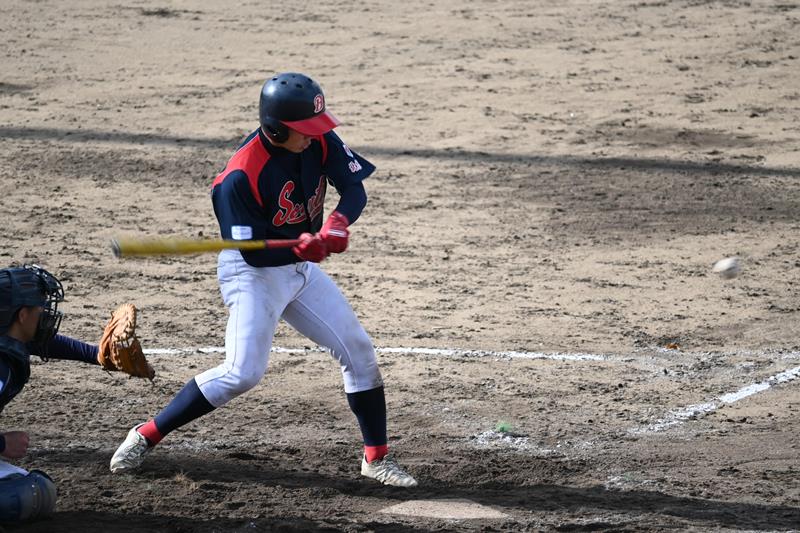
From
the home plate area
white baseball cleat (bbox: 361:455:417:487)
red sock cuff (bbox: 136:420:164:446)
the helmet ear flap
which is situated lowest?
the home plate area

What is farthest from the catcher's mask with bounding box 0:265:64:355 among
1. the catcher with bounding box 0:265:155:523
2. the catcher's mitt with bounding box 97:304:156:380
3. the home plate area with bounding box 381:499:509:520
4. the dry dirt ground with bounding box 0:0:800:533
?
the home plate area with bounding box 381:499:509:520

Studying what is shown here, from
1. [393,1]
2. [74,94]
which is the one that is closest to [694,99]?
[393,1]

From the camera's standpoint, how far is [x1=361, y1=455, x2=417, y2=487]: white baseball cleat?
204 inches

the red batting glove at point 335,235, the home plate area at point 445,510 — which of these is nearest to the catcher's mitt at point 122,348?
the red batting glove at point 335,235

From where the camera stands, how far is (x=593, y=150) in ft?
35.4

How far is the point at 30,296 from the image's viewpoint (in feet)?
15.2

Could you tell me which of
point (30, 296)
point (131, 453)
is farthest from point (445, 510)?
point (30, 296)

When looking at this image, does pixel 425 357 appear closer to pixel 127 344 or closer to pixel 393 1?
pixel 127 344

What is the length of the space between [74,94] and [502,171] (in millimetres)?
4620

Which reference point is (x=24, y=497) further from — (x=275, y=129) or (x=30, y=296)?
(x=275, y=129)

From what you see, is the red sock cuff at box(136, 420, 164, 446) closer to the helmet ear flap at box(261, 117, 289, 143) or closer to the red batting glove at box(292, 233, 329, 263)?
the red batting glove at box(292, 233, 329, 263)

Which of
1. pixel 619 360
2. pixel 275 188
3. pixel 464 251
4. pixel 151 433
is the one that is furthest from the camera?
pixel 464 251

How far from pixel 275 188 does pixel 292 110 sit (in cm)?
33

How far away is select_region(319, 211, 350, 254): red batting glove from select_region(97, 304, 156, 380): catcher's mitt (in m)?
0.88
